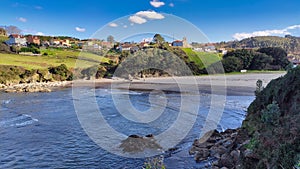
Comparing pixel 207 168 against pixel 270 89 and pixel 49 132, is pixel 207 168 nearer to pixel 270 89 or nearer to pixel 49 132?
pixel 270 89

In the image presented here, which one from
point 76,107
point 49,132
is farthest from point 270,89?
point 76,107

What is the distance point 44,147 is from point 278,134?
49.1 feet

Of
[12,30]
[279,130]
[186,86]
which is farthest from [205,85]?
[12,30]

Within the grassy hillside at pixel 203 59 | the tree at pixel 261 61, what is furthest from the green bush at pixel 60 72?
the tree at pixel 261 61

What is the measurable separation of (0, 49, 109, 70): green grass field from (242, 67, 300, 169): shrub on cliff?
65509 mm

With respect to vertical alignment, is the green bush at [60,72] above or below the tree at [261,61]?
below

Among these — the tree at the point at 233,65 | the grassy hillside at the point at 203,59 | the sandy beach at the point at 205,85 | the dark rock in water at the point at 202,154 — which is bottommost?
the dark rock in water at the point at 202,154

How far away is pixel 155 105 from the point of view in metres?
32.9

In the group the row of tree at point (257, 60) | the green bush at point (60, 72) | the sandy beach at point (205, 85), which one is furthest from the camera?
the row of tree at point (257, 60)

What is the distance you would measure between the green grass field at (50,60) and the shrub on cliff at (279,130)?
6551 cm

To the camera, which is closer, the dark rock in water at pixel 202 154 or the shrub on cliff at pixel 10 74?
the dark rock in water at pixel 202 154

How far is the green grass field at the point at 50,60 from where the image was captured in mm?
67425

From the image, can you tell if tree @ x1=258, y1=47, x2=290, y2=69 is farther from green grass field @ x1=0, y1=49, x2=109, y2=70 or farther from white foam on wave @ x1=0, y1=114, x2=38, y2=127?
white foam on wave @ x1=0, y1=114, x2=38, y2=127

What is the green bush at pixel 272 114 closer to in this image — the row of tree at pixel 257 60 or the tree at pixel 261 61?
the row of tree at pixel 257 60
